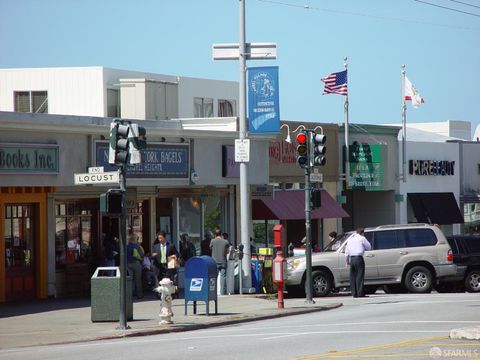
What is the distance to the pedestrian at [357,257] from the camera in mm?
28062

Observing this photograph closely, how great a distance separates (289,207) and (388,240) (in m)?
9.28

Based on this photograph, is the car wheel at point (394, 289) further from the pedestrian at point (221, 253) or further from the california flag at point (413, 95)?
the california flag at point (413, 95)

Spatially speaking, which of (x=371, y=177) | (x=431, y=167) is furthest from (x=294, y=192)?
(x=431, y=167)

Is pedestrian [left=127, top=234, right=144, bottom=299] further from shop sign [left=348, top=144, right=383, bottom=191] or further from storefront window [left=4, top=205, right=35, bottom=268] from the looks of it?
shop sign [left=348, top=144, right=383, bottom=191]

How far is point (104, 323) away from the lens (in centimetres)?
2217

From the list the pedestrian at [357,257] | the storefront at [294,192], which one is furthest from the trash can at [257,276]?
the storefront at [294,192]

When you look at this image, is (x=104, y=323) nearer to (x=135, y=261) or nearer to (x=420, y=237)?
(x=135, y=261)

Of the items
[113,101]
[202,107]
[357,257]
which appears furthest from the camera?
[202,107]

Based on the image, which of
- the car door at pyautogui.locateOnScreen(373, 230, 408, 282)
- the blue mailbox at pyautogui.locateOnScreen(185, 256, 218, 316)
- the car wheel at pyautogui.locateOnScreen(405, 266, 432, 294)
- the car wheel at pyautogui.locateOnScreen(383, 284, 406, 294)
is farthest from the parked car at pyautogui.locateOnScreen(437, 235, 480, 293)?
the blue mailbox at pyautogui.locateOnScreen(185, 256, 218, 316)

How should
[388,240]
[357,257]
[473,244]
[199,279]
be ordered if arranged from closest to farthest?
1. [199,279]
2. [357,257]
3. [388,240]
4. [473,244]

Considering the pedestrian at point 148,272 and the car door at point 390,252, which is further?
the car door at point 390,252

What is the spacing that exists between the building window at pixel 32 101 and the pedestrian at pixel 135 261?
2281 centimetres

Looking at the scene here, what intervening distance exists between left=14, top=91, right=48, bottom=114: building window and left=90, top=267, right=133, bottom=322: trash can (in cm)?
2899

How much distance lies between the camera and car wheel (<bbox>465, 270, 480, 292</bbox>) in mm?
31484
